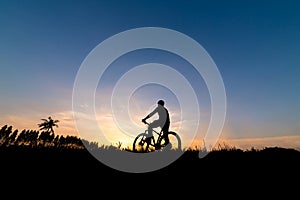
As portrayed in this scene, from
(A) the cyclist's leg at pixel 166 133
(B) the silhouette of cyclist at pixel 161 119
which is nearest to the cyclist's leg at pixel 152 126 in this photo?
(B) the silhouette of cyclist at pixel 161 119

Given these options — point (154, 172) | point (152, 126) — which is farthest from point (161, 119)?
point (154, 172)

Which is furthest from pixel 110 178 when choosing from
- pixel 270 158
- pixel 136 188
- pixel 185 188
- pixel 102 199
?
pixel 270 158

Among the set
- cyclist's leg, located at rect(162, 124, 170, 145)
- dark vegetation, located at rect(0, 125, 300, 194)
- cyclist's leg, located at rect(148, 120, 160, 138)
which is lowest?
dark vegetation, located at rect(0, 125, 300, 194)

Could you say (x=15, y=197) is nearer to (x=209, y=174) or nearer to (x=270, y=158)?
(x=209, y=174)

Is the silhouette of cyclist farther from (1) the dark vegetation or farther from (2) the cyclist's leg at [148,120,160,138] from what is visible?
(1) the dark vegetation

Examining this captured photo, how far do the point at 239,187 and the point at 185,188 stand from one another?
1.41 meters

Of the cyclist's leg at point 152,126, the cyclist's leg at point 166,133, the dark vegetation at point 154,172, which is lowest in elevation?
the dark vegetation at point 154,172

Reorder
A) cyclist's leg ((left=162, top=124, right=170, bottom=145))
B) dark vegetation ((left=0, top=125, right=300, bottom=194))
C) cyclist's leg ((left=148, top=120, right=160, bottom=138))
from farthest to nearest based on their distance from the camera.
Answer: cyclist's leg ((left=148, top=120, right=160, bottom=138)) → cyclist's leg ((left=162, top=124, right=170, bottom=145)) → dark vegetation ((left=0, top=125, right=300, bottom=194))

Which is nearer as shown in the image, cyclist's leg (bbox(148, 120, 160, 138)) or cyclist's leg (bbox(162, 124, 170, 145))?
cyclist's leg (bbox(162, 124, 170, 145))

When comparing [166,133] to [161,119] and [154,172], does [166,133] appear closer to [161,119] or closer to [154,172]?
[161,119]

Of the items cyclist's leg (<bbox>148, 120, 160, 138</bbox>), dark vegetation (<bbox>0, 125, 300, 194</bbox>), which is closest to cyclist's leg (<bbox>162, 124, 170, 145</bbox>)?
cyclist's leg (<bbox>148, 120, 160, 138</bbox>)

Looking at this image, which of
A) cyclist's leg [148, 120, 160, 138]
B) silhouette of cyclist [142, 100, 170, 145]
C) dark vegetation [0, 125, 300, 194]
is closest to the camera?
dark vegetation [0, 125, 300, 194]

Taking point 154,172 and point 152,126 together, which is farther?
point 152,126

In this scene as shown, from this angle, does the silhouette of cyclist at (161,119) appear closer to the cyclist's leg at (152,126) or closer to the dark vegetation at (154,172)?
the cyclist's leg at (152,126)
